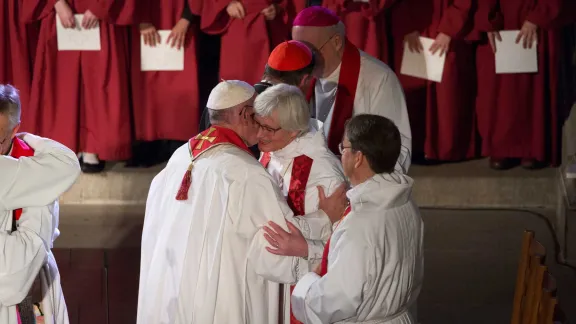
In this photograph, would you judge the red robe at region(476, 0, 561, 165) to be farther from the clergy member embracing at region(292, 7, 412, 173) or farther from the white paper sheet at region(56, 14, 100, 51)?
the white paper sheet at region(56, 14, 100, 51)

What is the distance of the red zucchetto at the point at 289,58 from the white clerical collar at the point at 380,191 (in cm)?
139

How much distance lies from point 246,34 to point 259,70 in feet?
0.98

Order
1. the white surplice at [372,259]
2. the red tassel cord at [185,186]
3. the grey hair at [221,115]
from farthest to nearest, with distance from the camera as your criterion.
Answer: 1. the grey hair at [221,115]
2. the red tassel cord at [185,186]
3. the white surplice at [372,259]

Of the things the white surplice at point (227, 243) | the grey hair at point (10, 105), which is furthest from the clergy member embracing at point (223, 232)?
the grey hair at point (10, 105)

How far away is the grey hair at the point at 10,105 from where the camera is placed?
3.65 meters

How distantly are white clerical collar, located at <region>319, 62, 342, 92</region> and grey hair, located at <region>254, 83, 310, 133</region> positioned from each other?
1.04 m

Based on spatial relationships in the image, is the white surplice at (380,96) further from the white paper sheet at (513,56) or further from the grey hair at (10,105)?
the white paper sheet at (513,56)

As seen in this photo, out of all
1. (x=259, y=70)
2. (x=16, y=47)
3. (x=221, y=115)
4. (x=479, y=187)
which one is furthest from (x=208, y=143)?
(x=16, y=47)

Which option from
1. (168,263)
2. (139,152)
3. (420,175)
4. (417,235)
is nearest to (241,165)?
(168,263)

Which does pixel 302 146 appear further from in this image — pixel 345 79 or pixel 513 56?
pixel 513 56

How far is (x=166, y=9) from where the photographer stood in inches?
309

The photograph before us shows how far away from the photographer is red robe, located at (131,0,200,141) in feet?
25.7

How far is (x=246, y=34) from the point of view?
7641 millimetres

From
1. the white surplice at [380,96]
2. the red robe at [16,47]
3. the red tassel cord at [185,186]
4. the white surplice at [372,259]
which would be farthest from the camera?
the red robe at [16,47]
